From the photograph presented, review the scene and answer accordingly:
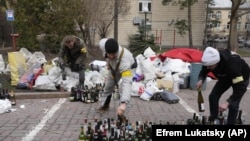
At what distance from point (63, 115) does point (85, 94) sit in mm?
1088

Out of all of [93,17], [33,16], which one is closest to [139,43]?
[93,17]

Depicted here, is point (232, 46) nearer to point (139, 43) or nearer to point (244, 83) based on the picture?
point (139, 43)

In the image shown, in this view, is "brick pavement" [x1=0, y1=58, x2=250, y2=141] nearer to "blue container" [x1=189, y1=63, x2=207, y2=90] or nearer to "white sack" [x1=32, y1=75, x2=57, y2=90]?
"white sack" [x1=32, y1=75, x2=57, y2=90]

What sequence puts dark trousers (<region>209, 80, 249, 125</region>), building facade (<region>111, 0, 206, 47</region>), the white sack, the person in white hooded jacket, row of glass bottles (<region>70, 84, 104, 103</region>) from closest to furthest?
dark trousers (<region>209, 80, 249, 125</region>) < the person in white hooded jacket < row of glass bottles (<region>70, 84, 104, 103</region>) < the white sack < building facade (<region>111, 0, 206, 47</region>)

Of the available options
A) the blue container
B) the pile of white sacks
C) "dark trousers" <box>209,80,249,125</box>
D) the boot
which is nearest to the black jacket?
"dark trousers" <box>209,80,249,125</box>

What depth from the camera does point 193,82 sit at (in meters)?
8.59

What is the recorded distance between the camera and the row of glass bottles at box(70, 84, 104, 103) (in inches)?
269

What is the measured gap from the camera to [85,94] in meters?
6.86

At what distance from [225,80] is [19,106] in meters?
4.33

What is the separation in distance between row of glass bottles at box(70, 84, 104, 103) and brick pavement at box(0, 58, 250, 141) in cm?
16

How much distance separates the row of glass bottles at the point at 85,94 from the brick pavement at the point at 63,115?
0.51 ft

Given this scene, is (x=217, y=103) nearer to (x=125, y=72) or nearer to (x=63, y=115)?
(x=125, y=72)

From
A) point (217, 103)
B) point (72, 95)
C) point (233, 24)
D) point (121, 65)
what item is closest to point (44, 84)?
point (72, 95)

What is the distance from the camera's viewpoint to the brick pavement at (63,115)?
4.84 meters
